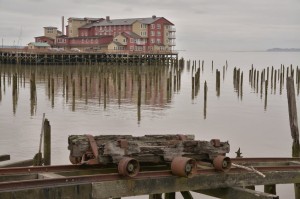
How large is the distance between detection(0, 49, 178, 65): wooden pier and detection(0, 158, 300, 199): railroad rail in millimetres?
75830

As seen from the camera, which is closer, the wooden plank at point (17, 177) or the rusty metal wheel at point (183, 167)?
the wooden plank at point (17, 177)

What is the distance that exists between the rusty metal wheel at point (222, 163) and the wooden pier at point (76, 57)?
251 ft

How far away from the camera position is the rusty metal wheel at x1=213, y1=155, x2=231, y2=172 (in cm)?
876

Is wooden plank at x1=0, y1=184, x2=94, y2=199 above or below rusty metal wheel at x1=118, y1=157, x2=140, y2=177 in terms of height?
below

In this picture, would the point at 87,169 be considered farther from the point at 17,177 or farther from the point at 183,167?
the point at 183,167

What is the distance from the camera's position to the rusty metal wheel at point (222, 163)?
8.76 m

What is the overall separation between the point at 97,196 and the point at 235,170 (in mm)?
2737

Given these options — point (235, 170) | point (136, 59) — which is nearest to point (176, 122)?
point (235, 170)

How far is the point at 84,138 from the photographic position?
8555mm

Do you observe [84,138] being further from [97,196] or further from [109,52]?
[109,52]

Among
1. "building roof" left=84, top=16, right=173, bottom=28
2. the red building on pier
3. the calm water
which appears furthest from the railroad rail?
"building roof" left=84, top=16, right=173, bottom=28

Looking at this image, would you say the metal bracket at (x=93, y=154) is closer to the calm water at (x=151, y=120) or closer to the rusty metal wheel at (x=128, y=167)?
the rusty metal wheel at (x=128, y=167)

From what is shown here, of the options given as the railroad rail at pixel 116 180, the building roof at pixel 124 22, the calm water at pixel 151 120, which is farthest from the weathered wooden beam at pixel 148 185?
the building roof at pixel 124 22

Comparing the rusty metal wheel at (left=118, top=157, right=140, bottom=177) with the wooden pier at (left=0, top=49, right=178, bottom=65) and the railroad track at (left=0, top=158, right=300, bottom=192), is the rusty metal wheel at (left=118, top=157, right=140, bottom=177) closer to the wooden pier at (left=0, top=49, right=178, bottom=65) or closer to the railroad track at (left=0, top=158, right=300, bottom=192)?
the railroad track at (left=0, top=158, right=300, bottom=192)
